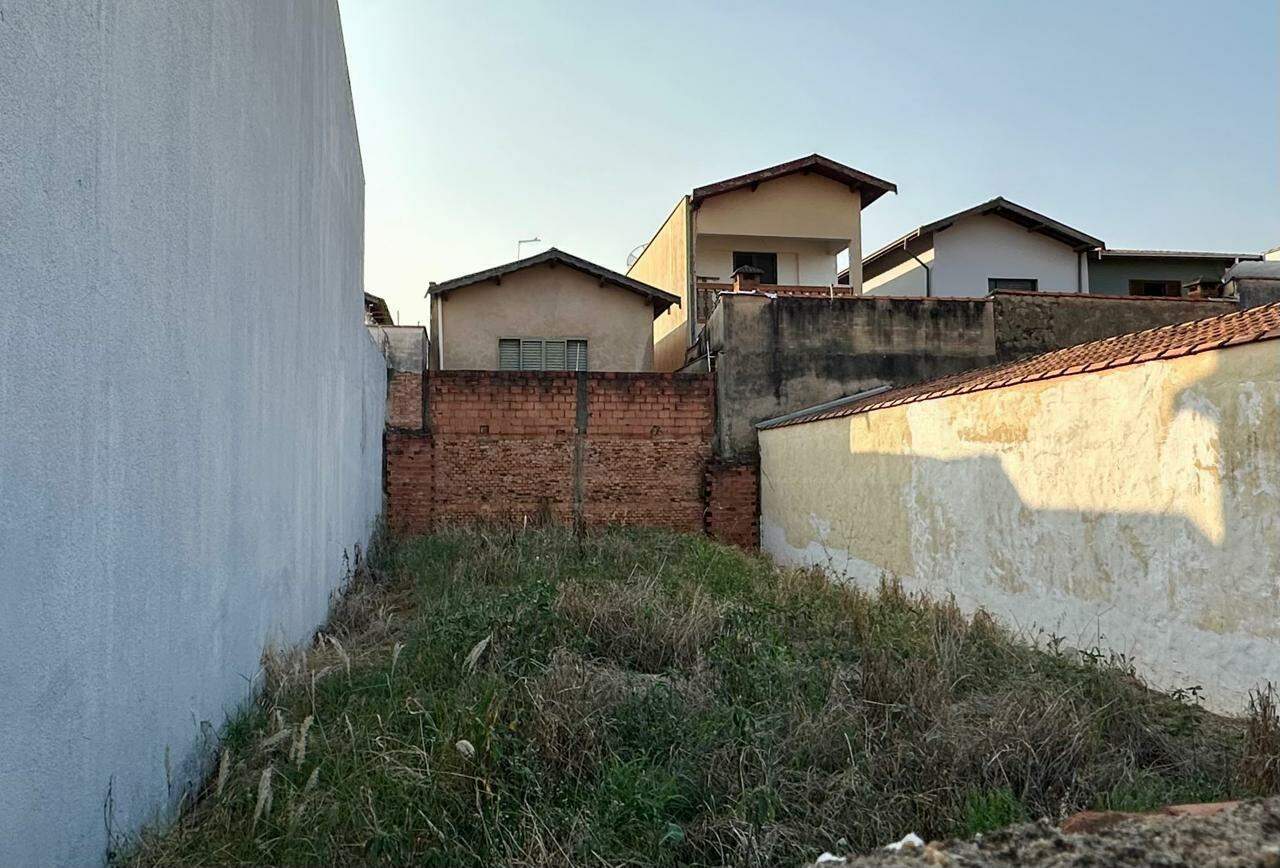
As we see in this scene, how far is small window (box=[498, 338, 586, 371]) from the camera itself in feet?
50.0

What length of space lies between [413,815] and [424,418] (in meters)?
8.98

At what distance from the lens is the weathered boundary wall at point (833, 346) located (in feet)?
37.4

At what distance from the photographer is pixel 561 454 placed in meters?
11.4

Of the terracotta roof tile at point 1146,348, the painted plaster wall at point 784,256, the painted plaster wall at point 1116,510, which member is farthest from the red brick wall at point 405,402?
the painted plaster wall at point 784,256

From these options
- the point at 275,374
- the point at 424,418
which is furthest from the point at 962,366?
the point at 275,374

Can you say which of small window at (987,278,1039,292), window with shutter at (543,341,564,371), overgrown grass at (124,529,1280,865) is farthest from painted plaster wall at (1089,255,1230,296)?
overgrown grass at (124,529,1280,865)

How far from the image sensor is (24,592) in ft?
5.81

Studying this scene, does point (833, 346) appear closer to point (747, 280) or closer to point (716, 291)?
point (747, 280)

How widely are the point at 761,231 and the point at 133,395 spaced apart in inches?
627

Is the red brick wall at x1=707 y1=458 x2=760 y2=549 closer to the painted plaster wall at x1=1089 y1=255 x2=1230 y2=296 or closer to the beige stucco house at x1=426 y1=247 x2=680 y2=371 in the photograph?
the beige stucco house at x1=426 y1=247 x2=680 y2=371

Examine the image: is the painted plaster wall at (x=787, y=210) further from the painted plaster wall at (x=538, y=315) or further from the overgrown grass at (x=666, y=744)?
the overgrown grass at (x=666, y=744)

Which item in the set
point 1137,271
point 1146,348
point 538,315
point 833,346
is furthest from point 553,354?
point 1137,271

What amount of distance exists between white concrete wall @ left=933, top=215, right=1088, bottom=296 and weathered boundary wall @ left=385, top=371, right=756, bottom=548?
956 cm

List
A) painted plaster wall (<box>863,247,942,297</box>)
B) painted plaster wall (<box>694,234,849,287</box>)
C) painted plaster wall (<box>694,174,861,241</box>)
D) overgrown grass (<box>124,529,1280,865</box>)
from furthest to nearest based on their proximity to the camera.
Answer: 1. painted plaster wall (<box>863,247,942,297</box>)
2. painted plaster wall (<box>694,234,849,287</box>)
3. painted plaster wall (<box>694,174,861,241</box>)
4. overgrown grass (<box>124,529,1280,865</box>)
